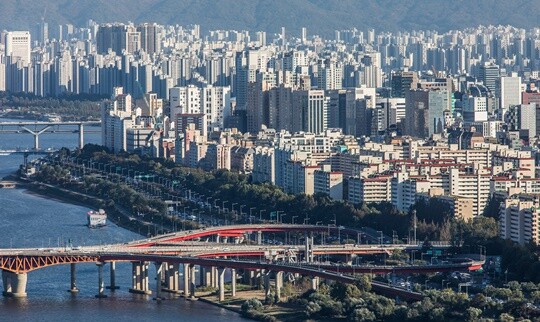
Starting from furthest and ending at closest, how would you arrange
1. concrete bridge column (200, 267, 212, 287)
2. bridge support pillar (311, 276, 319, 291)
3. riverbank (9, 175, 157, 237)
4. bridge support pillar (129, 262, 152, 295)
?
riverbank (9, 175, 157, 237) → concrete bridge column (200, 267, 212, 287) → bridge support pillar (129, 262, 152, 295) → bridge support pillar (311, 276, 319, 291)

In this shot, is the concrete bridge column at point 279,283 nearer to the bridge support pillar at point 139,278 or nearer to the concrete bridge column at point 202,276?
the concrete bridge column at point 202,276

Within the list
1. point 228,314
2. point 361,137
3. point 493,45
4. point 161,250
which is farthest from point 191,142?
point 493,45

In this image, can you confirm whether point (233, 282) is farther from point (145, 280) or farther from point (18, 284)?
point (18, 284)

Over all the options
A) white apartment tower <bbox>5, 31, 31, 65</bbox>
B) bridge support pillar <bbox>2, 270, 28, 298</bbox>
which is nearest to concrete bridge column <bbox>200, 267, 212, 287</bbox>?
bridge support pillar <bbox>2, 270, 28, 298</bbox>

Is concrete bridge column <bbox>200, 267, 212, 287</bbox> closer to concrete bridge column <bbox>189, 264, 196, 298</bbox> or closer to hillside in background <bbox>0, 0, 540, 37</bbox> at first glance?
concrete bridge column <bbox>189, 264, 196, 298</bbox>

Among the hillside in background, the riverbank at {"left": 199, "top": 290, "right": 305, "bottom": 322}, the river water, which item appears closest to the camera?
the riverbank at {"left": 199, "top": 290, "right": 305, "bottom": 322}

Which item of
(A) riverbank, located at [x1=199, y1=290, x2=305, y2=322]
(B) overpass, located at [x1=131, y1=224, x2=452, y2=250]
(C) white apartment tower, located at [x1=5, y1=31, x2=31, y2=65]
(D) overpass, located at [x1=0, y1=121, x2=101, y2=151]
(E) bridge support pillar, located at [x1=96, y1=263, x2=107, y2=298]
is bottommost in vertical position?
(A) riverbank, located at [x1=199, y1=290, x2=305, y2=322]
